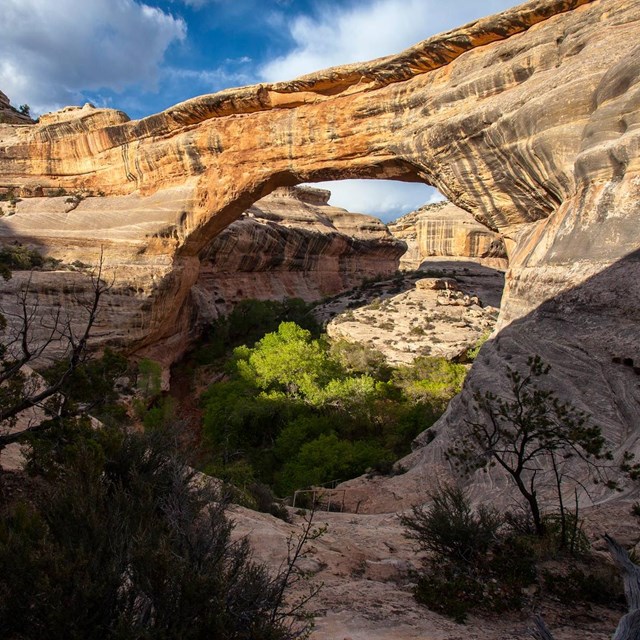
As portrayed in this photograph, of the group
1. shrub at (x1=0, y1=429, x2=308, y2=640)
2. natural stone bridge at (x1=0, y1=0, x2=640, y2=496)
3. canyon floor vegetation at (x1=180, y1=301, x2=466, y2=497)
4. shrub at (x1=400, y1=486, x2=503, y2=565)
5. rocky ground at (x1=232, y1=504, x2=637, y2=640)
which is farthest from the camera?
canyon floor vegetation at (x1=180, y1=301, x2=466, y2=497)

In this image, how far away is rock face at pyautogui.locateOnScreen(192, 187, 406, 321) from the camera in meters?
27.6

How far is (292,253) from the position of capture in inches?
1267

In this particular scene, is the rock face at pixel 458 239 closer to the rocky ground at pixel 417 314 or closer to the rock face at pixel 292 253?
the rock face at pixel 292 253

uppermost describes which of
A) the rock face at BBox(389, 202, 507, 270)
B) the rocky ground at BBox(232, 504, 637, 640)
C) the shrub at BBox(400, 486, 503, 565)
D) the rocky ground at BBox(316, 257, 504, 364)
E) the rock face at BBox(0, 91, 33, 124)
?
the rock face at BBox(0, 91, 33, 124)

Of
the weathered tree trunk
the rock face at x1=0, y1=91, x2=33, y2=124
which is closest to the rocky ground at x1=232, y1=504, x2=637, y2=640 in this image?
the weathered tree trunk

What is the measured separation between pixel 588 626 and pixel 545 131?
1051 cm

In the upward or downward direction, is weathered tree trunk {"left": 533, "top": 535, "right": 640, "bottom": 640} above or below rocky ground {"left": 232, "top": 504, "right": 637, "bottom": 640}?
above

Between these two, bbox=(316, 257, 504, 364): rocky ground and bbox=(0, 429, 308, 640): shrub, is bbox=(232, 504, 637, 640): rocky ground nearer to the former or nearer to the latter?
bbox=(0, 429, 308, 640): shrub

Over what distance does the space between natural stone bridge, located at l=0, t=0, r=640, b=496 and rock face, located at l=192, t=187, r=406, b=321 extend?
15.8ft

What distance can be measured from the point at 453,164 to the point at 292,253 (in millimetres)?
19191

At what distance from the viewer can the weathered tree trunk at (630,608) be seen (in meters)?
2.61

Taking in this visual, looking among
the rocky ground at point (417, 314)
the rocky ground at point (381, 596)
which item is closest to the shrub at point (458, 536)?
the rocky ground at point (381, 596)

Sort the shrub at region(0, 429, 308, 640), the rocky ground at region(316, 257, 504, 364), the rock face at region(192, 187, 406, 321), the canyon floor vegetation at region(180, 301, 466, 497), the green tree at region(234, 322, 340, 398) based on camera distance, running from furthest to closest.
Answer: the rock face at region(192, 187, 406, 321), the rocky ground at region(316, 257, 504, 364), the green tree at region(234, 322, 340, 398), the canyon floor vegetation at region(180, 301, 466, 497), the shrub at region(0, 429, 308, 640)

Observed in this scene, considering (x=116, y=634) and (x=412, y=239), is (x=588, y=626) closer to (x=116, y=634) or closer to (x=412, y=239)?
(x=116, y=634)
